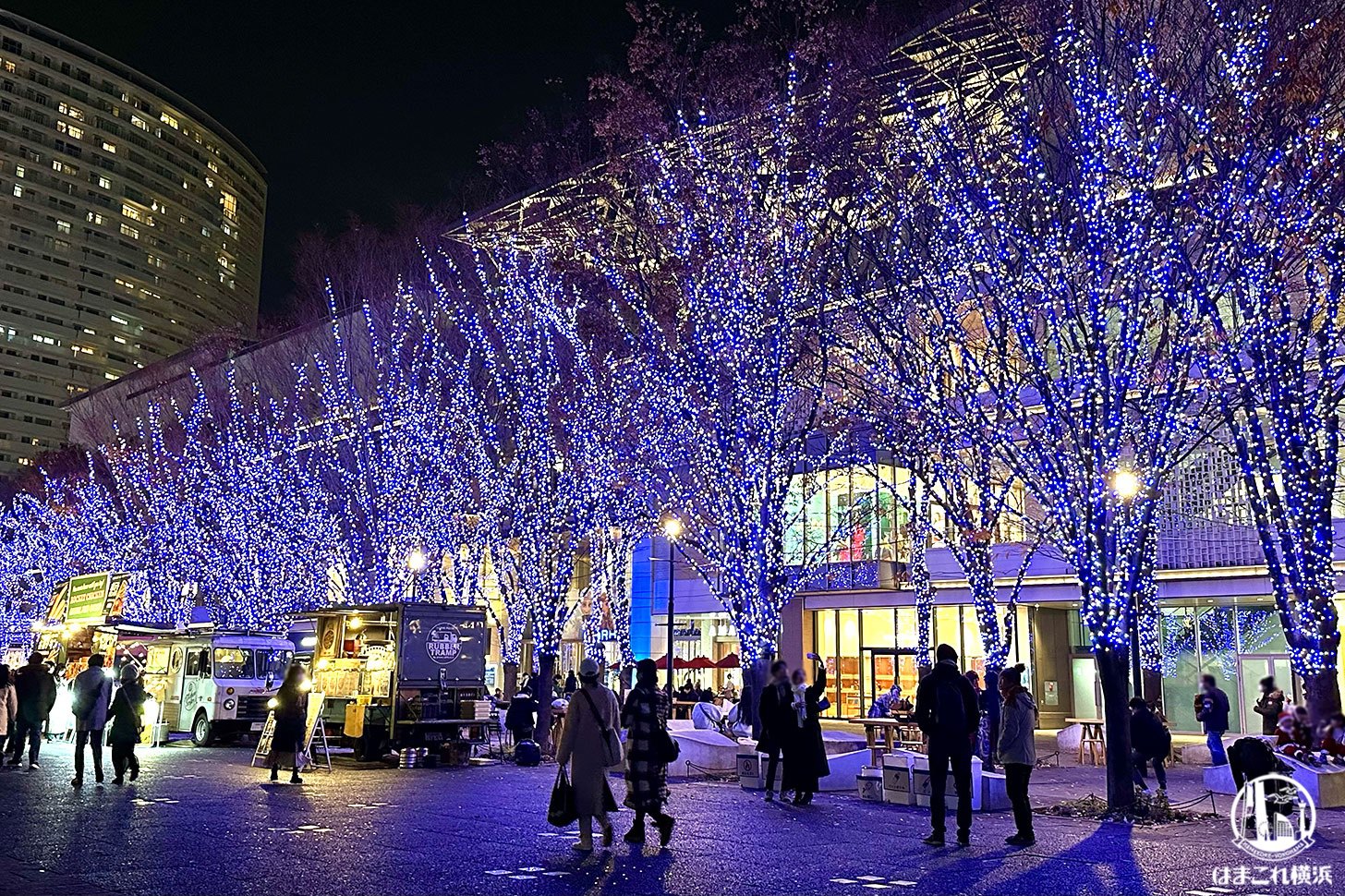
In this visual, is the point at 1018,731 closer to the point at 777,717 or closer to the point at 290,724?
the point at 777,717

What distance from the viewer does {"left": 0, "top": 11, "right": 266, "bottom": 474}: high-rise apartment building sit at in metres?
111

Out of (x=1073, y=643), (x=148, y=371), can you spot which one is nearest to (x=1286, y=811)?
(x=1073, y=643)

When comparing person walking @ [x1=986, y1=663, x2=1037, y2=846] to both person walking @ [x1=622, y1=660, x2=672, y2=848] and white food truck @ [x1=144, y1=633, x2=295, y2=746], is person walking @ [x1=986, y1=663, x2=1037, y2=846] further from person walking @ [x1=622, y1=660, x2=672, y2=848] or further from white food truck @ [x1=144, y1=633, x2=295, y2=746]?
white food truck @ [x1=144, y1=633, x2=295, y2=746]

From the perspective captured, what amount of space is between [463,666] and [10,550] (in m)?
42.7

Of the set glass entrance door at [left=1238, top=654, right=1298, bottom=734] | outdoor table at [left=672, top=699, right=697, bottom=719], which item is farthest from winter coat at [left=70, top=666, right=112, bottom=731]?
glass entrance door at [left=1238, top=654, right=1298, bottom=734]

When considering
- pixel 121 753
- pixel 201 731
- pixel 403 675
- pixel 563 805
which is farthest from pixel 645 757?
pixel 201 731

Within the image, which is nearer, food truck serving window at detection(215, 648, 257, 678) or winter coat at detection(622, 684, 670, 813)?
winter coat at detection(622, 684, 670, 813)

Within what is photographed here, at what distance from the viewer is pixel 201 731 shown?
2233 cm

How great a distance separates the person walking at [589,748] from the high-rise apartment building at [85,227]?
104753 millimetres

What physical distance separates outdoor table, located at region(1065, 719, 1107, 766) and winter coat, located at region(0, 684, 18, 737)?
17.1 m

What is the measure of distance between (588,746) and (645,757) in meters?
0.58

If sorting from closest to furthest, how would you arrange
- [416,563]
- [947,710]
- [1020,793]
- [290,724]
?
[1020,793] < [947,710] < [290,724] < [416,563]

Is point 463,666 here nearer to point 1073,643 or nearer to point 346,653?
point 346,653

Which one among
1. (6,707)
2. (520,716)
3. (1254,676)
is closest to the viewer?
(6,707)
